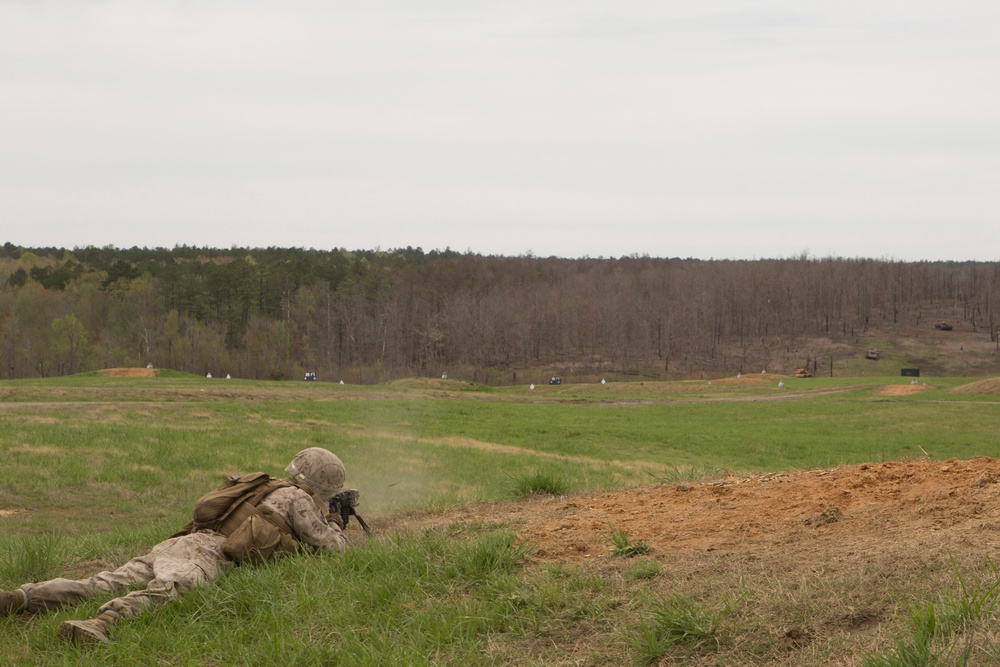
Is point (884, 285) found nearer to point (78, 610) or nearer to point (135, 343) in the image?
point (135, 343)

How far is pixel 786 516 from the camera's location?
6.40 meters

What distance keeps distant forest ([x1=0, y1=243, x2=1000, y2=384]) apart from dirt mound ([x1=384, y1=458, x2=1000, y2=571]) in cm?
6020

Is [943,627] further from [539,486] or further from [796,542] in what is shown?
[539,486]

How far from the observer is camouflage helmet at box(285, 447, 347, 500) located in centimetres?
736

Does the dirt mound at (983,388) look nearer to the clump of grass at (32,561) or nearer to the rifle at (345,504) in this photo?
the rifle at (345,504)

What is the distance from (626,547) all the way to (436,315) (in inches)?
4248

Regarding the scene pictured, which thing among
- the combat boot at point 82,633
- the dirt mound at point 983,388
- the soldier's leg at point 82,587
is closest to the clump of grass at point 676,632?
the combat boot at point 82,633

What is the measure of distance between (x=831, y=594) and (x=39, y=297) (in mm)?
104665

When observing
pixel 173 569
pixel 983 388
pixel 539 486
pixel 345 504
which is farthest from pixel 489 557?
pixel 983 388

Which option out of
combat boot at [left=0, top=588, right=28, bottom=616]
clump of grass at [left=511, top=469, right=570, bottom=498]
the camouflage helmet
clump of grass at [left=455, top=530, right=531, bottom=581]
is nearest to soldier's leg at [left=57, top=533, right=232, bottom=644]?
combat boot at [left=0, top=588, right=28, bottom=616]

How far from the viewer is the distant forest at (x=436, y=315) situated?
290ft

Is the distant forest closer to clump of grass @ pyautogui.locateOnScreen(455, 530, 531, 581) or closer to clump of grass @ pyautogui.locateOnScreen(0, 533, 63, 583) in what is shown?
clump of grass @ pyautogui.locateOnScreen(0, 533, 63, 583)

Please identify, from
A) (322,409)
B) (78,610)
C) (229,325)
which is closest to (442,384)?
(322,409)

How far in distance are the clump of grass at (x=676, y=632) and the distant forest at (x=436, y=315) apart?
6344 centimetres
